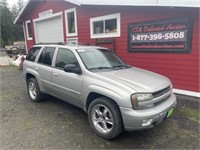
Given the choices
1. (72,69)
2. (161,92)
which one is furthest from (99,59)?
(161,92)

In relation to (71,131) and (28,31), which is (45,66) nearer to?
(71,131)

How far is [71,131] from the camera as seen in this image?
382cm

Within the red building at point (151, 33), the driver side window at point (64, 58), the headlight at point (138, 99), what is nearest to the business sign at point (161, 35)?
the red building at point (151, 33)

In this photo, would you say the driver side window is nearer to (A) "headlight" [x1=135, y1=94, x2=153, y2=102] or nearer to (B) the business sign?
(A) "headlight" [x1=135, y1=94, x2=153, y2=102]

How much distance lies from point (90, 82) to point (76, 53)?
37.4 inches

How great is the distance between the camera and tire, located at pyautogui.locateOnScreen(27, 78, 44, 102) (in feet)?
17.8

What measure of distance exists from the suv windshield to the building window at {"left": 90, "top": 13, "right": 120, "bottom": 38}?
302 centimetres

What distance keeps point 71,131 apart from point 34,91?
241 centimetres

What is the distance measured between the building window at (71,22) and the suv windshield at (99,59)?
5409 millimetres

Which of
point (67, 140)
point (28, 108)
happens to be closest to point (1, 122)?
point (28, 108)

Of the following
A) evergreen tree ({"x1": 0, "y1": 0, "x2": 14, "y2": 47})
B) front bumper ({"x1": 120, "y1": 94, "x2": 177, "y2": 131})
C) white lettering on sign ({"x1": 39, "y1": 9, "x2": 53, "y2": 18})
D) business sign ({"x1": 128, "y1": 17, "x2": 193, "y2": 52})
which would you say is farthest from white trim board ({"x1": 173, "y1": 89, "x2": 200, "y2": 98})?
evergreen tree ({"x1": 0, "y1": 0, "x2": 14, "y2": 47})

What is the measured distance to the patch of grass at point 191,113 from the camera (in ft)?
14.4

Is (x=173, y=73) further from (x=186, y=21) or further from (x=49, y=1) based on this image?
(x=49, y=1)

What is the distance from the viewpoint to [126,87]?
3195mm
